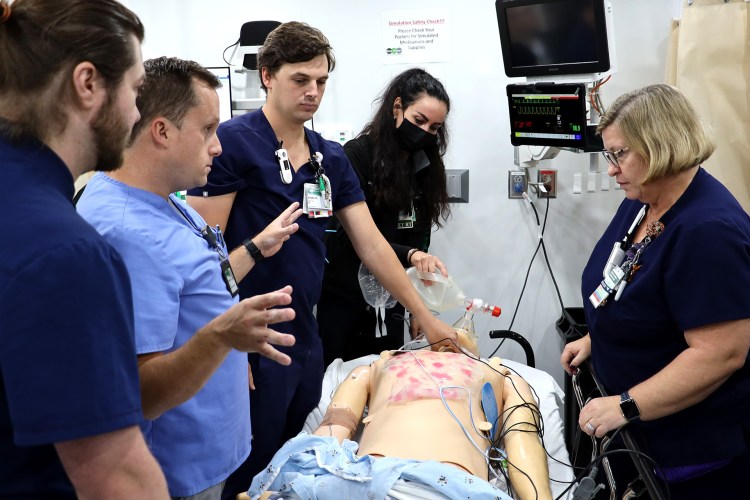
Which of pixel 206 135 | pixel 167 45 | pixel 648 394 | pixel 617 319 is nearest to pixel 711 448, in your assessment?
pixel 648 394

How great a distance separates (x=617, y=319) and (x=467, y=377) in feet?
2.18

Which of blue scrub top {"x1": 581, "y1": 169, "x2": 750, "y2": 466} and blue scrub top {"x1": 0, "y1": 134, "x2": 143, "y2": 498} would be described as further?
blue scrub top {"x1": 581, "y1": 169, "x2": 750, "y2": 466}

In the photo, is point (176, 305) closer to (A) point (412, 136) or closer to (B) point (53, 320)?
(B) point (53, 320)

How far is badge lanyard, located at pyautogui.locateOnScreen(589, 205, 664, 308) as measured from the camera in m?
1.87

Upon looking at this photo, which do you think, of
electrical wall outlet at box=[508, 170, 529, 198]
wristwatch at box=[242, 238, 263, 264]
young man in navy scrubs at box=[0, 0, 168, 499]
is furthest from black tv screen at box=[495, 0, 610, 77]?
young man in navy scrubs at box=[0, 0, 168, 499]

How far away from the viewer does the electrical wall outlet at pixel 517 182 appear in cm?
371

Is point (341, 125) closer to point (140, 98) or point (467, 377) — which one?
point (467, 377)

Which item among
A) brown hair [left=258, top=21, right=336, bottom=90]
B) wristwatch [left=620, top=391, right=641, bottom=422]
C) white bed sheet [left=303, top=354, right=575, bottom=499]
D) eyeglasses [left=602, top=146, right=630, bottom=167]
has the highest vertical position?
brown hair [left=258, top=21, right=336, bottom=90]

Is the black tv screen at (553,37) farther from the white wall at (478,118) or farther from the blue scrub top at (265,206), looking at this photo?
the blue scrub top at (265,206)

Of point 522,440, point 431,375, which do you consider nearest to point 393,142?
point 431,375

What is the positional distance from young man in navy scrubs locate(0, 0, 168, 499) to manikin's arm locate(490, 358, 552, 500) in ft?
4.38

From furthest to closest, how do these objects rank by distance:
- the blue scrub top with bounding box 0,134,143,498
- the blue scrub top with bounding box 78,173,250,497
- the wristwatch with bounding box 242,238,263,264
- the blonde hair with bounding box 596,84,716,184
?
the wristwatch with bounding box 242,238,263,264 → the blonde hair with bounding box 596,84,716,184 → the blue scrub top with bounding box 78,173,250,497 → the blue scrub top with bounding box 0,134,143,498

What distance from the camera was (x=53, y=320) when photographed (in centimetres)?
82

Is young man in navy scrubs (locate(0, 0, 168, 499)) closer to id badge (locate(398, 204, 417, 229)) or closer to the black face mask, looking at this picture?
the black face mask
